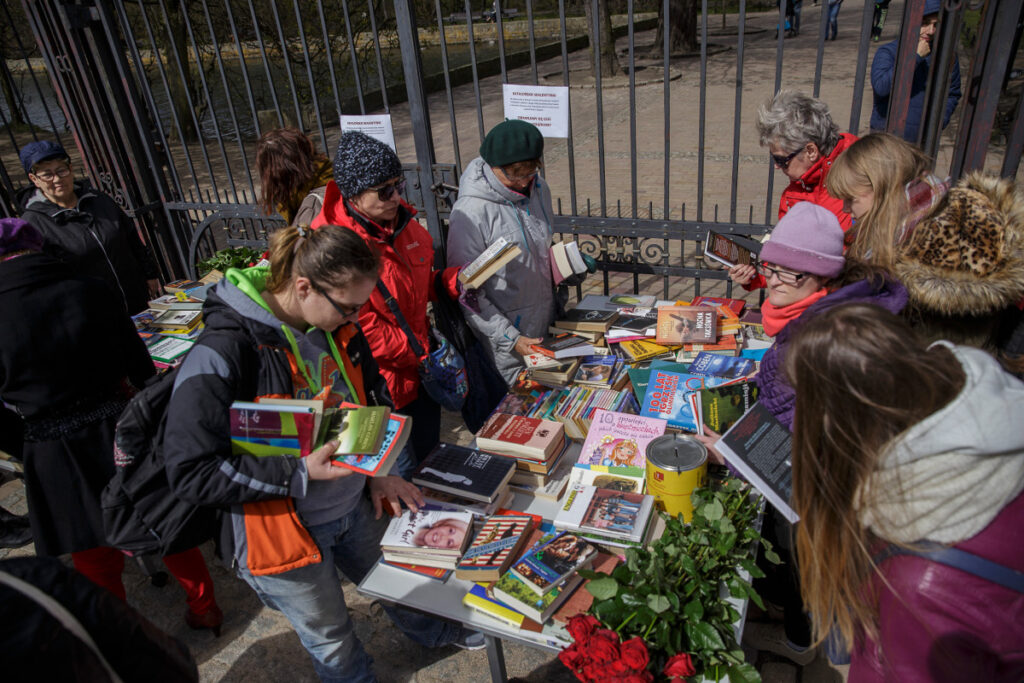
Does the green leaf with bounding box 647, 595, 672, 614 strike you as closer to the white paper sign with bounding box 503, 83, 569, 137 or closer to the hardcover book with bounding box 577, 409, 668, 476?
the hardcover book with bounding box 577, 409, 668, 476

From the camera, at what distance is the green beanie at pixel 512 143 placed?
283 centimetres

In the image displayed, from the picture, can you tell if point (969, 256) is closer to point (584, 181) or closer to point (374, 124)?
point (374, 124)

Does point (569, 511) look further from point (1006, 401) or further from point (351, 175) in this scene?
point (351, 175)

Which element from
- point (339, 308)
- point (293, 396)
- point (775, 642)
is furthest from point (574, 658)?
point (775, 642)

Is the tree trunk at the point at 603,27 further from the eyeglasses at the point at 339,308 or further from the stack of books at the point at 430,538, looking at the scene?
the stack of books at the point at 430,538

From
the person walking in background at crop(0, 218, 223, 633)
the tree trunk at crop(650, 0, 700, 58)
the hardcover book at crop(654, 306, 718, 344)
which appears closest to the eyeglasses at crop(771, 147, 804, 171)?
the hardcover book at crop(654, 306, 718, 344)

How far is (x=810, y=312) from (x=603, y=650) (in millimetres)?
1254

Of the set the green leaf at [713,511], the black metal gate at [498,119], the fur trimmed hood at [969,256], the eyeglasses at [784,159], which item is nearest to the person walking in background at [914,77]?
the black metal gate at [498,119]

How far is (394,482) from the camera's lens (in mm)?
2283

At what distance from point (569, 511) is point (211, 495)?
3.71ft

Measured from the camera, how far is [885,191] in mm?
2340

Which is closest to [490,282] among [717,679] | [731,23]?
[717,679]

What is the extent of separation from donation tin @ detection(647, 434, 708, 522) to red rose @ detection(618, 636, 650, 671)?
585 millimetres

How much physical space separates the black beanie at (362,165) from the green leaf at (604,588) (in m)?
1.88
